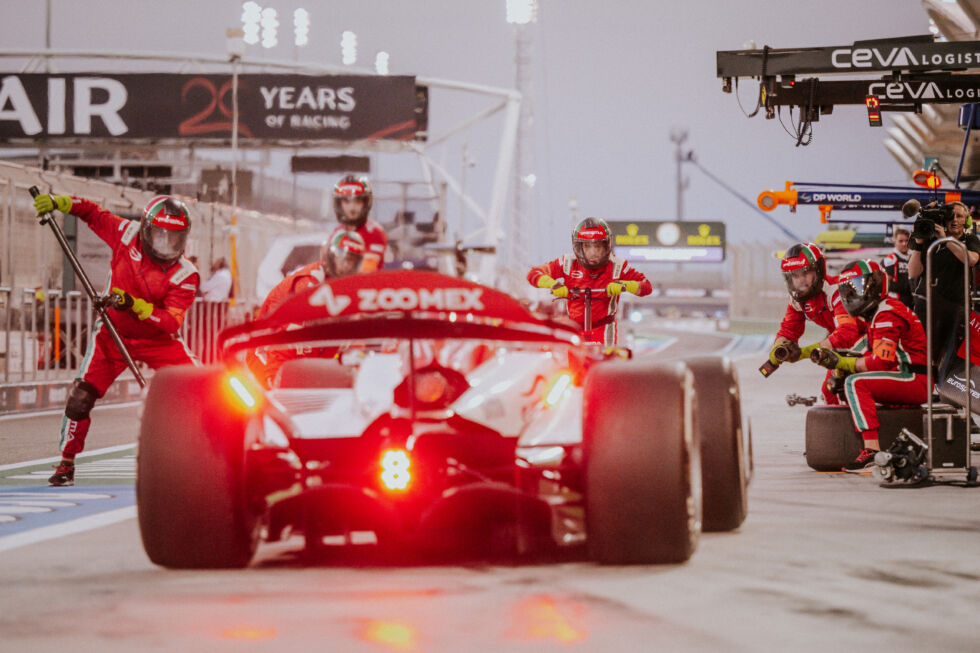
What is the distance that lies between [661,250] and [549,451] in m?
39.4

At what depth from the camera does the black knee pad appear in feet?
29.1

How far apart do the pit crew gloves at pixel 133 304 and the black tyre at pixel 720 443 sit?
388cm

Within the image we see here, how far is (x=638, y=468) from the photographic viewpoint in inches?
184

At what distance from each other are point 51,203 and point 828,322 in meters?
5.79

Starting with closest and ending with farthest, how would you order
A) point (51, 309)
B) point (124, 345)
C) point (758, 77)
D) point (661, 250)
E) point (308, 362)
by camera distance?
point (308, 362) < point (124, 345) < point (758, 77) < point (51, 309) < point (661, 250)

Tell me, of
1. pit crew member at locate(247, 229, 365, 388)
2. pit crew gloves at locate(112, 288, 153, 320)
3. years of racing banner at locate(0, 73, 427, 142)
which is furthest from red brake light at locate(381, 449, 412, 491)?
years of racing banner at locate(0, 73, 427, 142)

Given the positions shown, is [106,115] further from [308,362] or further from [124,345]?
[308,362]

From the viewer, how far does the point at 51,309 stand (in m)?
18.4

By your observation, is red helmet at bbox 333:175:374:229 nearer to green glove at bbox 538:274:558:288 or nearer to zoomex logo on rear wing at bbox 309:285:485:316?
green glove at bbox 538:274:558:288

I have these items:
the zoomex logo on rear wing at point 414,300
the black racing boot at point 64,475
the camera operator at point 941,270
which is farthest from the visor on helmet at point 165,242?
the camera operator at point 941,270

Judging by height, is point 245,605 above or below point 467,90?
below

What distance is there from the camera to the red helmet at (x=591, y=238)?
388 inches

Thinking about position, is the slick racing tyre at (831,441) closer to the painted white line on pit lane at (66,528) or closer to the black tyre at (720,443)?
the black tyre at (720,443)

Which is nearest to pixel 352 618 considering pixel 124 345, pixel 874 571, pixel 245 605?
pixel 245 605
